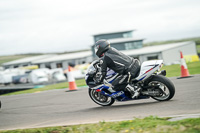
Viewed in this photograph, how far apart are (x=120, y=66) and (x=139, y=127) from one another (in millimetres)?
2865

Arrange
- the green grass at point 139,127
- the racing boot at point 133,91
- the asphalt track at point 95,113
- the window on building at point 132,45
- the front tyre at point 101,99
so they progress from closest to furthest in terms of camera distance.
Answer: the green grass at point 139,127, the asphalt track at point 95,113, the racing boot at point 133,91, the front tyre at point 101,99, the window on building at point 132,45

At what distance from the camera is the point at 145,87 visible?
7402mm

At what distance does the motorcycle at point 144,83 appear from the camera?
7.27m

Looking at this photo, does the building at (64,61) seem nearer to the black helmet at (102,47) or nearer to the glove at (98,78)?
the glove at (98,78)

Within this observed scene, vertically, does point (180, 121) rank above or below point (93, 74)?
below

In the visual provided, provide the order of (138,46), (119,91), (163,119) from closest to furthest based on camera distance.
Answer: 1. (163,119)
2. (119,91)
3. (138,46)

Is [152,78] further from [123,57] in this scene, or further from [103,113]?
[103,113]

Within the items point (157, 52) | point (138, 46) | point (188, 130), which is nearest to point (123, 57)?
point (188, 130)

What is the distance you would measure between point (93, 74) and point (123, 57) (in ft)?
3.44

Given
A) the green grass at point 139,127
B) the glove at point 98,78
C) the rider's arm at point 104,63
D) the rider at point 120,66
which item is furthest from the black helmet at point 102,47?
the green grass at point 139,127

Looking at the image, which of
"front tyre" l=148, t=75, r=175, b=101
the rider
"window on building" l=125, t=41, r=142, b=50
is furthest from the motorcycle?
"window on building" l=125, t=41, r=142, b=50

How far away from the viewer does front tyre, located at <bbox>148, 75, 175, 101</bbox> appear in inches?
282

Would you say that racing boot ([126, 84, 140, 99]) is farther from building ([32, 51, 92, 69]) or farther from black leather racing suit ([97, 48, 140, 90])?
building ([32, 51, 92, 69])

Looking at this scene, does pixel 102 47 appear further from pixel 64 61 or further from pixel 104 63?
pixel 64 61
